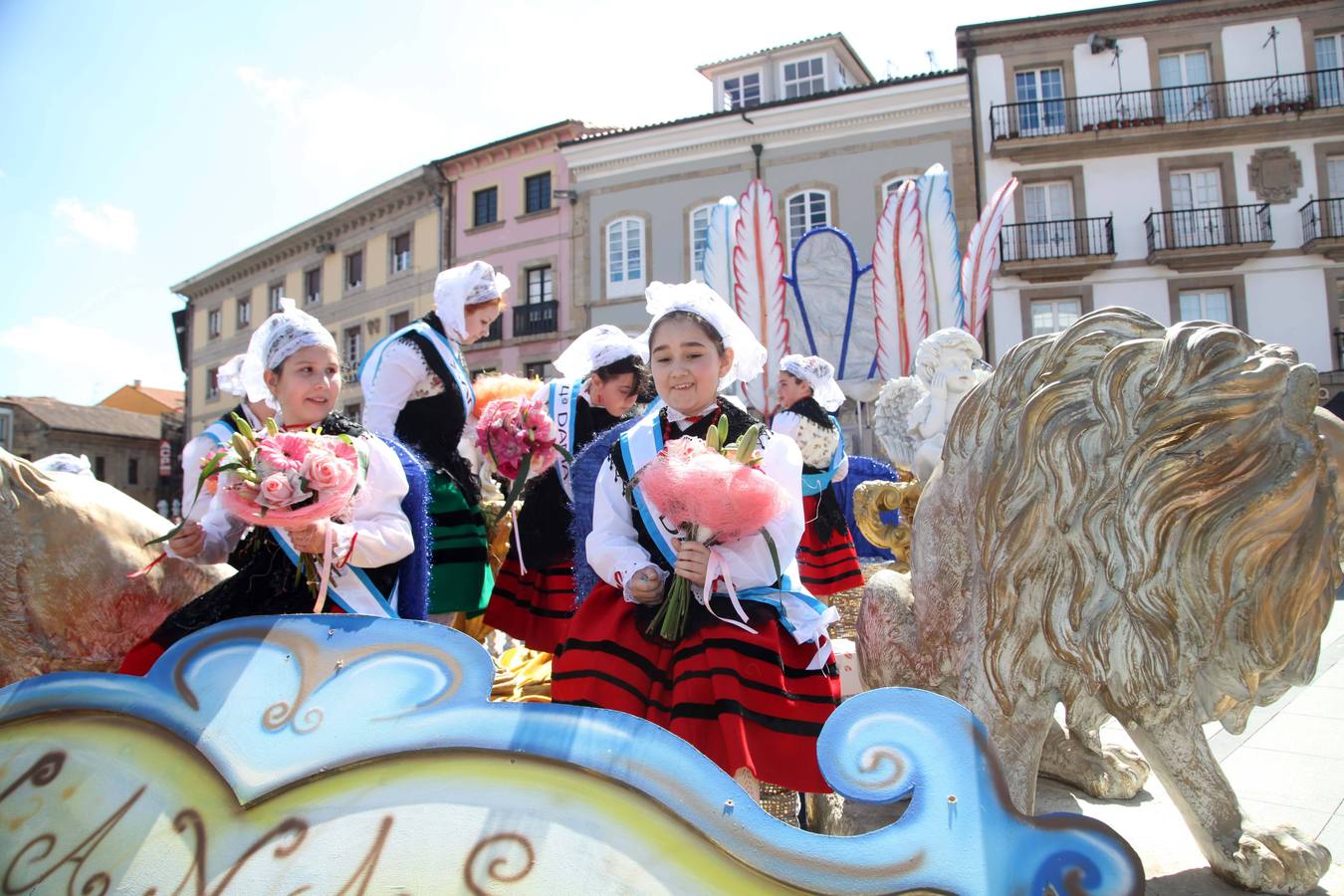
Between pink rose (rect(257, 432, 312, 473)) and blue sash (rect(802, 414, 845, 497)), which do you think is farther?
blue sash (rect(802, 414, 845, 497))

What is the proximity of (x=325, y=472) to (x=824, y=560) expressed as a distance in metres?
3.76

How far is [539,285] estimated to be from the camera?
24297 millimetres

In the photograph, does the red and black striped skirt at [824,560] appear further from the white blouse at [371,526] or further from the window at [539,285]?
the window at [539,285]

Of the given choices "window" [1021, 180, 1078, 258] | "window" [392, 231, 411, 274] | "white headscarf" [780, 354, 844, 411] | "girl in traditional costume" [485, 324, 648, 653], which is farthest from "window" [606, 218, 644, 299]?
"girl in traditional costume" [485, 324, 648, 653]

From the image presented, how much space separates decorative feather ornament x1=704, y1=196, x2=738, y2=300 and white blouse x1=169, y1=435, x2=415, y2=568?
28.0 feet

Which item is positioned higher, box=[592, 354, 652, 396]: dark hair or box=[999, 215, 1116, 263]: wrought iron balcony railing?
box=[999, 215, 1116, 263]: wrought iron balcony railing

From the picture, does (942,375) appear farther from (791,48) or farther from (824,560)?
(791,48)

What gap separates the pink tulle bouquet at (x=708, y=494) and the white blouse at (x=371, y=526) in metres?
0.76

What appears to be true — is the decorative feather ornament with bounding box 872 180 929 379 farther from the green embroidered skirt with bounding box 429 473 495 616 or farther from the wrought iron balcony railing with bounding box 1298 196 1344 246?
the wrought iron balcony railing with bounding box 1298 196 1344 246

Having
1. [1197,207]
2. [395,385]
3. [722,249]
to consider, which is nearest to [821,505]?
[395,385]

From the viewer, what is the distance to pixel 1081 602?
1790 mm

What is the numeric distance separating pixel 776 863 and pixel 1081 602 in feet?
3.29

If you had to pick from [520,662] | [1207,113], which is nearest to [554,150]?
[1207,113]

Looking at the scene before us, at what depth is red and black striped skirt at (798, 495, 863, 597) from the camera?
17.3 ft
